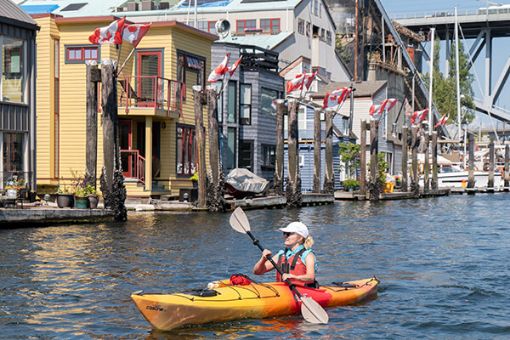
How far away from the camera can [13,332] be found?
47.4ft

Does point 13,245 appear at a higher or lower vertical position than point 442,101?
lower

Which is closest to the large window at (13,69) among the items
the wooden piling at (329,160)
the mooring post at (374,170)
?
the wooden piling at (329,160)

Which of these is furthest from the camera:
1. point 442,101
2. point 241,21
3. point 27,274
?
point 442,101

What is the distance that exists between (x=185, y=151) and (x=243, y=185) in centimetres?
414

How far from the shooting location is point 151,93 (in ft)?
141

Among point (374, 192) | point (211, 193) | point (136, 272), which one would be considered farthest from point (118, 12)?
point (136, 272)

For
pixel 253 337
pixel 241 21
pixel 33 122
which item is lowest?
pixel 253 337

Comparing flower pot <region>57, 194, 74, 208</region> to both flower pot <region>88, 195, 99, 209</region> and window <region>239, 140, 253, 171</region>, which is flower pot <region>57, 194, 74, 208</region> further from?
window <region>239, 140, 253, 171</region>

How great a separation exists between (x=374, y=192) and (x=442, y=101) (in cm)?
6100

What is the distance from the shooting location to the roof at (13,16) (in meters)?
33.1

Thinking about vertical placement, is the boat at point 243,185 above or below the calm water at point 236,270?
above

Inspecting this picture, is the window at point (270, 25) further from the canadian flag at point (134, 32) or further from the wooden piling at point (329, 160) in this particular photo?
the canadian flag at point (134, 32)

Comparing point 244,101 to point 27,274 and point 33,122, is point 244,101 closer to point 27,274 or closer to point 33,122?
point 33,122

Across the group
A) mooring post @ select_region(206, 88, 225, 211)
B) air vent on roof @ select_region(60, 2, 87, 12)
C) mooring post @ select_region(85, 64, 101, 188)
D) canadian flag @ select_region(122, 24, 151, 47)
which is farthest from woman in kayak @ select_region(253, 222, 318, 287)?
air vent on roof @ select_region(60, 2, 87, 12)
